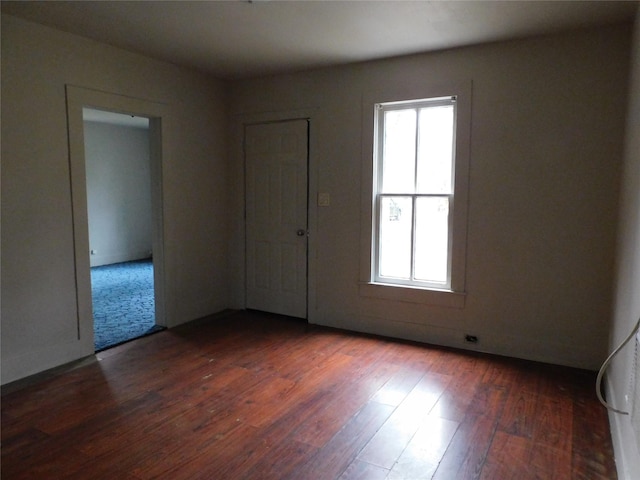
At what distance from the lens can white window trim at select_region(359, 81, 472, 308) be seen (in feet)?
11.5

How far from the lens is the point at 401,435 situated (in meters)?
2.34

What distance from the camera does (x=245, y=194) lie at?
15.3 feet

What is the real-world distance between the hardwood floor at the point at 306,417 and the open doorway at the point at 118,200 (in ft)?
10.0

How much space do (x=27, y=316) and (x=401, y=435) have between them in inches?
107

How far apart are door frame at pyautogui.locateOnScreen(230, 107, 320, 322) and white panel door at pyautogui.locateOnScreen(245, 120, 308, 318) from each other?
0.05 meters

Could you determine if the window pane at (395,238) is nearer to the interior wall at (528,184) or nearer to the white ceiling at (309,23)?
the interior wall at (528,184)

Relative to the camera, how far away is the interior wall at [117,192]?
7520 millimetres

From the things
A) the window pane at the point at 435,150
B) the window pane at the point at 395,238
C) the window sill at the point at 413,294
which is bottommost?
the window sill at the point at 413,294

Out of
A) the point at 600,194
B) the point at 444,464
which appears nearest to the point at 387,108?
the point at 600,194

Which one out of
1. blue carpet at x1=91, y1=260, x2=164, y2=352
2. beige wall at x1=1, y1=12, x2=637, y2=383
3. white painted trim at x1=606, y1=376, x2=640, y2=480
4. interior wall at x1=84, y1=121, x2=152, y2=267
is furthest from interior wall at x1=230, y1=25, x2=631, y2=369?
interior wall at x1=84, y1=121, x2=152, y2=267

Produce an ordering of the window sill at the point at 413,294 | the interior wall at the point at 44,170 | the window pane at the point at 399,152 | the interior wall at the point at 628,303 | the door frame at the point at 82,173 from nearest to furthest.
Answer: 1. the interior wall at the point at 628,303
2. the interior wall at the point at 44,170
3. the door frame at the point at 82,173
4. the window sill at the point at 413,294
5. the window pane at the point at 399,152

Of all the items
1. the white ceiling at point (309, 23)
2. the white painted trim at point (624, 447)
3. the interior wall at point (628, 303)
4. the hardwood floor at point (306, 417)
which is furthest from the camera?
the white ceiling at point (309, 23)

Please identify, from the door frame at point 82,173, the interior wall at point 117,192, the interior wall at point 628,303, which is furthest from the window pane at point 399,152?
the interior wall at point 117,192

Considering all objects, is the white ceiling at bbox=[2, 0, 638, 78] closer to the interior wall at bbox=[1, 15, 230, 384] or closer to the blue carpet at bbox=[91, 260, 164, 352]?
the interior wall at bbox=[1, 15, 230, 384]
